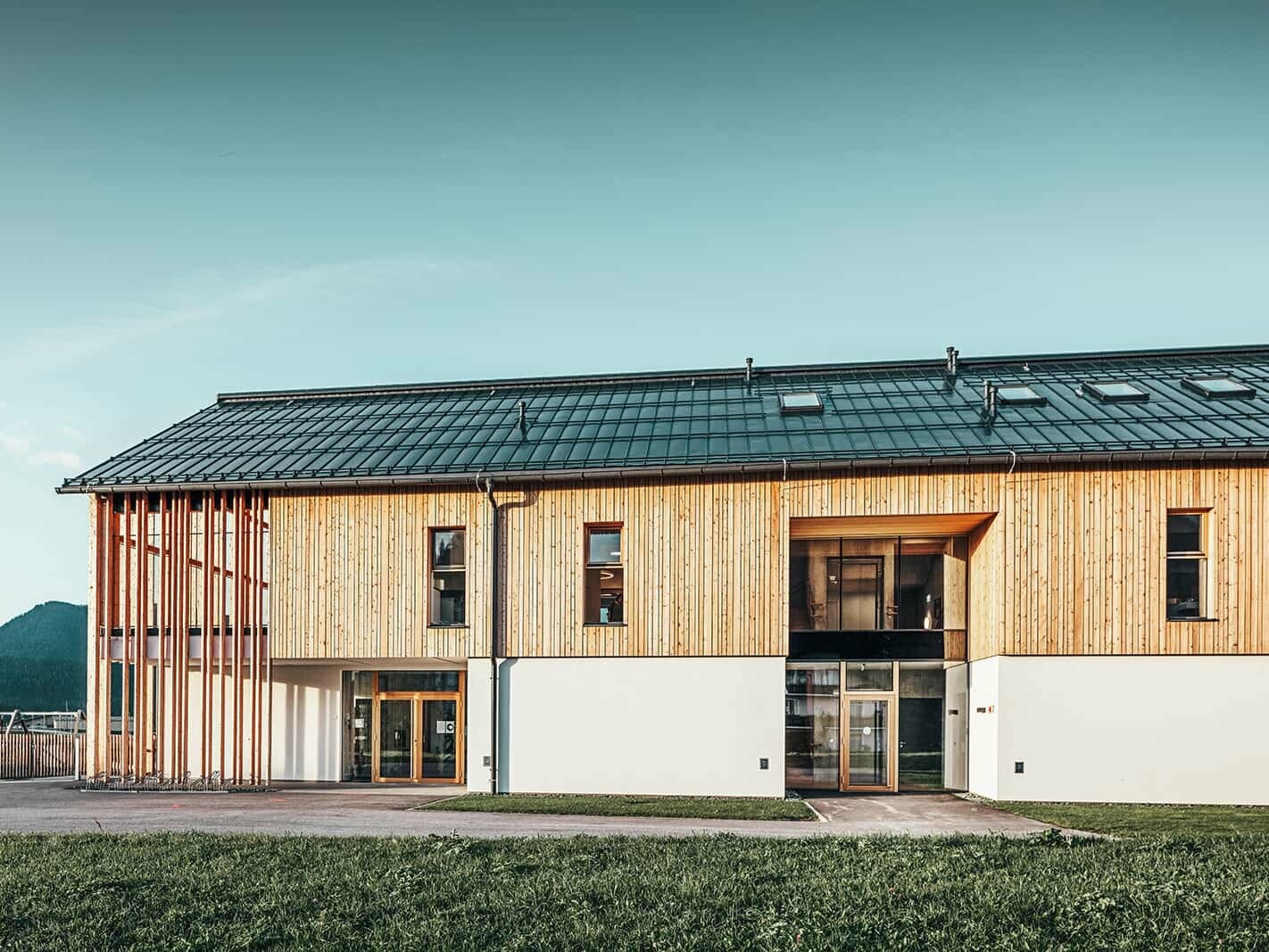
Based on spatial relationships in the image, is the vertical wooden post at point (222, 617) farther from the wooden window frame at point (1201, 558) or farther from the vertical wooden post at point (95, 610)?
the wooden window frame at point (1201, 558)

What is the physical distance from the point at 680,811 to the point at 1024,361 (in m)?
14.3

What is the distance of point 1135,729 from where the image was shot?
20.7 metres

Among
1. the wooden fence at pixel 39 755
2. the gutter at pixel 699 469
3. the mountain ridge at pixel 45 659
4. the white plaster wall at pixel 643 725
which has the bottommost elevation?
the mountain ridge at pixel 45 659

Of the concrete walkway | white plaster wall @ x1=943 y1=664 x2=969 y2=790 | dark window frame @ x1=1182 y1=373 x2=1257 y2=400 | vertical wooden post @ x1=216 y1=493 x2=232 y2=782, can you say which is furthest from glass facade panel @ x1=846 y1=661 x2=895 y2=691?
vertical wooden post @ x1=216 y1=493 x2=232 y2=782

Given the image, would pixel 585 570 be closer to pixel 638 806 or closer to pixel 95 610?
pixel 638 806

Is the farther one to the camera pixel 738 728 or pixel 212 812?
pixel 738 728

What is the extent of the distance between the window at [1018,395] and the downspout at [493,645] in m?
10.2

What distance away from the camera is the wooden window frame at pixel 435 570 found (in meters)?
23.2

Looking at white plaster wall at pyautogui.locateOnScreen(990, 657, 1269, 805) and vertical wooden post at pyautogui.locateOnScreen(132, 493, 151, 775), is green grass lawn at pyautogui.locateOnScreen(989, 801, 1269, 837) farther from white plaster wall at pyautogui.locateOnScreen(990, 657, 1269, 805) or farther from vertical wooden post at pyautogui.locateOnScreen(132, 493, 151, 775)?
vertical wooden post at pyautogui.locateOnScreen(132, 493, 151, 775)

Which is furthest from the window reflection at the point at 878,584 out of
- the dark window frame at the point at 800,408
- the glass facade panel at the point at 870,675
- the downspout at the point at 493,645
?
the downspout at the point at 493,645

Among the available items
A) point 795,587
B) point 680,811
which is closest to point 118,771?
point 680,811

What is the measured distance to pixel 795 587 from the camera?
24.0 meters

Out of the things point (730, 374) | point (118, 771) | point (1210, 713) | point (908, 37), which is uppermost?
point (908, 37)

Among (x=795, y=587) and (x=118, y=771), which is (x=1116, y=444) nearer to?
(x=795, y=587)
